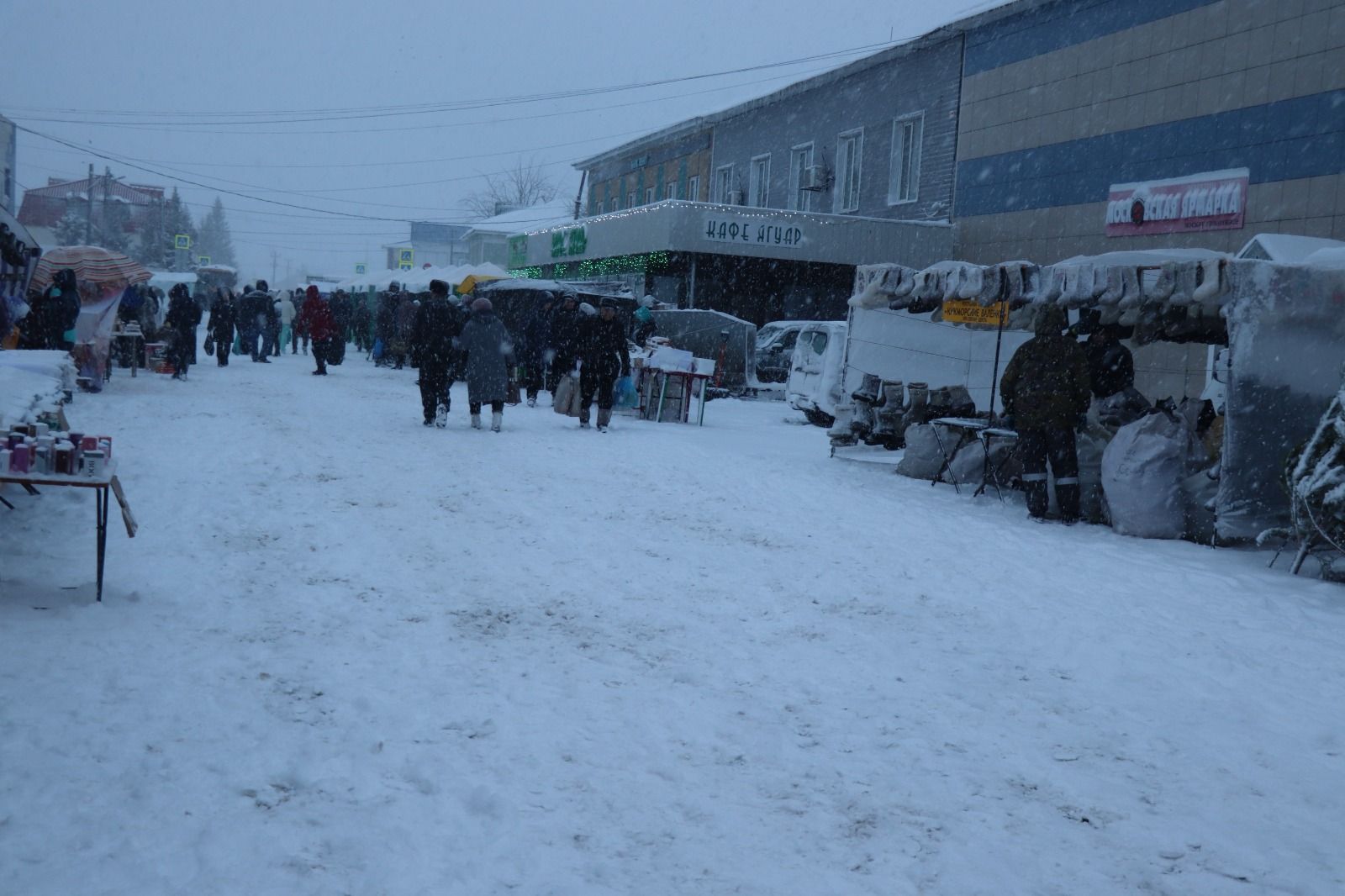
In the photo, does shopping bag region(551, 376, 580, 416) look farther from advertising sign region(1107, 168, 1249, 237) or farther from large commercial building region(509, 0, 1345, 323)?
advertising sign region(1107, 168, 1249, 237)

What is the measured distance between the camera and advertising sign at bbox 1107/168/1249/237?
56.3 ft

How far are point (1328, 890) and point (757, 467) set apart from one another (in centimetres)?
945

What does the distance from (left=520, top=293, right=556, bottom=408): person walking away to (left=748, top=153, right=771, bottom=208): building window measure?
12.8 m

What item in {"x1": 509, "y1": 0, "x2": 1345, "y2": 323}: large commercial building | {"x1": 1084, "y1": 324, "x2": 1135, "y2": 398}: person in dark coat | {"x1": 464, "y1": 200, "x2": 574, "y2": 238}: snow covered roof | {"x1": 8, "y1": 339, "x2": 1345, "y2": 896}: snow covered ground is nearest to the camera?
{"x1": 8, "y1": 339, "x2": 1345, "y2": 896}: snow covered ground

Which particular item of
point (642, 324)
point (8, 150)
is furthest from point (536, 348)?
point (8, 150)

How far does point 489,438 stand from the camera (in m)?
13.8

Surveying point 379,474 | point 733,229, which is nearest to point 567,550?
point 379,474

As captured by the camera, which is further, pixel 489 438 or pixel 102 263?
pixel 102 263

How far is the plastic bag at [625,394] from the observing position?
1825cm

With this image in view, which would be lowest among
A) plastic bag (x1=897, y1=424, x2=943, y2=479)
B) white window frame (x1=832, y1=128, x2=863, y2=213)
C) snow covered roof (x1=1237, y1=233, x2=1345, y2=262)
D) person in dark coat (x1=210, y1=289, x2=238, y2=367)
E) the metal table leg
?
the metal table leg

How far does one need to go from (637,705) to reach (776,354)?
20.2m

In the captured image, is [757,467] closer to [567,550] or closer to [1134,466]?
[1134,466]

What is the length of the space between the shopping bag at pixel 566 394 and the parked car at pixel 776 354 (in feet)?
26.9

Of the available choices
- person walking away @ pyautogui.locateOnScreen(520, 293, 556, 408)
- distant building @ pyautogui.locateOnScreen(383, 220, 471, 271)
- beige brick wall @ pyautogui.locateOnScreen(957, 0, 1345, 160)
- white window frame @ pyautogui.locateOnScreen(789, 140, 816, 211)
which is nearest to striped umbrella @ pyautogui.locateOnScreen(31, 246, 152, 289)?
person walking away @ pyautogui.locateOnScreen(520, 293, 556, 408)
